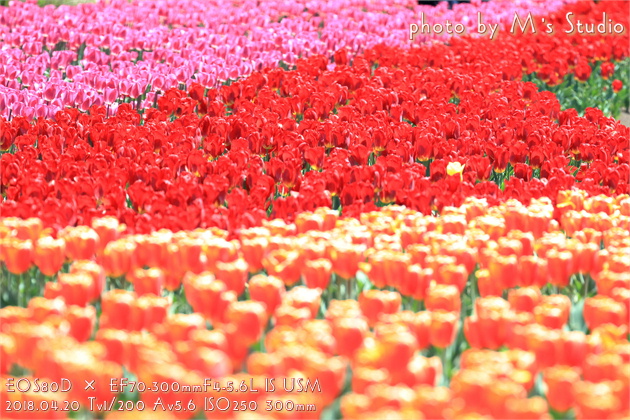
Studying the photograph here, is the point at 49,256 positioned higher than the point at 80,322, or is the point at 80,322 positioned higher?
the point at 49,256

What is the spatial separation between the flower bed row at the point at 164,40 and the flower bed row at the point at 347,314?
318cm

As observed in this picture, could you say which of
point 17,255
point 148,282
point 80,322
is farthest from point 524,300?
point 17,255

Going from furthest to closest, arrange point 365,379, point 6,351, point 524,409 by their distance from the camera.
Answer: point 6,351, point 365,379, point 524,409

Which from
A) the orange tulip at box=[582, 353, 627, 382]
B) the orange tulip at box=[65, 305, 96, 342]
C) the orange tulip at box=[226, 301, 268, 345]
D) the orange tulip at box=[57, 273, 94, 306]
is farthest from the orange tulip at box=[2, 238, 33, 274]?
the orange tulip at box=[582, 353, 627, 382]

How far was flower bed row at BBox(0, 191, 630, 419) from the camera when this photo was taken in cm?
228

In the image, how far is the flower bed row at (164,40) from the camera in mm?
6840

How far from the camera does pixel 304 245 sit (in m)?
3.33

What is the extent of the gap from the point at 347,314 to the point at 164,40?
735cm

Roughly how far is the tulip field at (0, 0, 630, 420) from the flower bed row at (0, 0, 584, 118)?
51mm

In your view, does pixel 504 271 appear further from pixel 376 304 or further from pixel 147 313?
pixel 147 313

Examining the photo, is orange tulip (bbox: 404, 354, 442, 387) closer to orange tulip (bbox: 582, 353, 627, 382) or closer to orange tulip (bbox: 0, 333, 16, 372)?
orange tulip (bbox: 582, 353, 627, 382)

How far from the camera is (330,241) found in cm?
341

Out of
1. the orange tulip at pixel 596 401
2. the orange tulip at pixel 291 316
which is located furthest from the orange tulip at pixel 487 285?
the orange tulip at pixel 596 401

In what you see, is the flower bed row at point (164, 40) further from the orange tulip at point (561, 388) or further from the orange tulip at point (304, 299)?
the orange tulip at point (561, 388)
